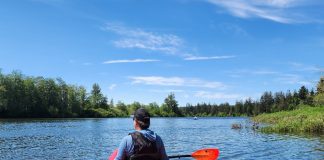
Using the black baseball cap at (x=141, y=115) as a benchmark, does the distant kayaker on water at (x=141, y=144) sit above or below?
below

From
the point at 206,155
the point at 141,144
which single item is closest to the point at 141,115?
the point at 141,144

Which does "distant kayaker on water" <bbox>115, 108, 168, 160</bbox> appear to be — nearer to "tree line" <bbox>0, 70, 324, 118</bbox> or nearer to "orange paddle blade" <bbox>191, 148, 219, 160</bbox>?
"orange paddle blade" <bbox>191, 148, 219, 160</bbox>

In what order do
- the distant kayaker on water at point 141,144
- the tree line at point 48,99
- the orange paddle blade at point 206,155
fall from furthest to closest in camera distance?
the tree line at point 48,99
the orange paddle blade at point 206,155
the distant kayaker on water at point 141,144

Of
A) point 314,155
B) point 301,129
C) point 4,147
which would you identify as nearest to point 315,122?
point 301,129

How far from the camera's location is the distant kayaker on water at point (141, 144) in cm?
783


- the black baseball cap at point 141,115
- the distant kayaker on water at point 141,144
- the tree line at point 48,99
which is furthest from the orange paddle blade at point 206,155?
the tree line at point 48,99

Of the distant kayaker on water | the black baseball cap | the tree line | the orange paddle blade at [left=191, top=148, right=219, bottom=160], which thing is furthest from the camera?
the tree line

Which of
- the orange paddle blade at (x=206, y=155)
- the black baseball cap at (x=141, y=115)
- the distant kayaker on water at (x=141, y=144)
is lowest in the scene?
the orange paddle blade at (x=206, y=155)

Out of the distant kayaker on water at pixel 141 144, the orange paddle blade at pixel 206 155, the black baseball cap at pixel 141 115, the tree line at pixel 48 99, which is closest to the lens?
the distant kayaker on water at pixel 141 144

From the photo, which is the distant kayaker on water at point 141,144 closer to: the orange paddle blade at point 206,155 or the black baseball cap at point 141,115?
the black baseball cap at point 141,115

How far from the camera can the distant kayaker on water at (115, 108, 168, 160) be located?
25.7 feet

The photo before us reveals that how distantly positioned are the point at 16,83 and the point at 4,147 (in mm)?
106528

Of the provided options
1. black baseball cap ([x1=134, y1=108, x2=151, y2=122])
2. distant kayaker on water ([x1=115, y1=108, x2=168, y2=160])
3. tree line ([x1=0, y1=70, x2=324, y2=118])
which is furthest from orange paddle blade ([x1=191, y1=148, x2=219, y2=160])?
tree line ([x1=0, y1=70, x2=324, y2=118])

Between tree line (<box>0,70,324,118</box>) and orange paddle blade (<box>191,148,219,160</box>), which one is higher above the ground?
tree line (<box>0,70,324,118</box>)
